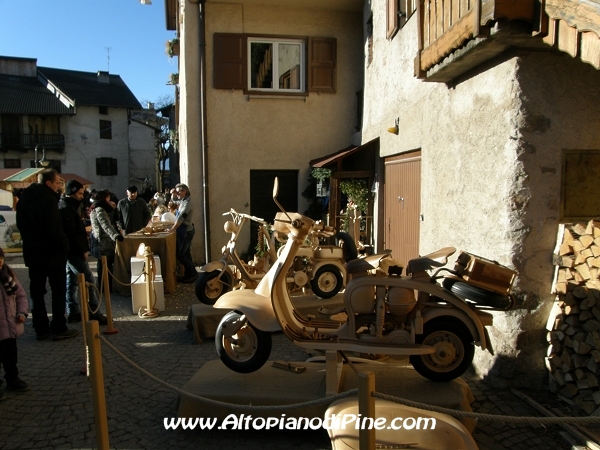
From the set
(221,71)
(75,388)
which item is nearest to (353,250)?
(75,388)

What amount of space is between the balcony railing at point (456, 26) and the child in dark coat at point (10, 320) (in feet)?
14.8

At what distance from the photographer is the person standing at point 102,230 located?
7.62 meters

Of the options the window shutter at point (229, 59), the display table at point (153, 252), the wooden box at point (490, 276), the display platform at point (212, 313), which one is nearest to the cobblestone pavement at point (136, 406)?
the display platform at point (212, 313)

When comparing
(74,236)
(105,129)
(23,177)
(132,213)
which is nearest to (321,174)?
(132,213)

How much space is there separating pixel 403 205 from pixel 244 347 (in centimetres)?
423

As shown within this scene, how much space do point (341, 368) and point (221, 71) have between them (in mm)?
9106

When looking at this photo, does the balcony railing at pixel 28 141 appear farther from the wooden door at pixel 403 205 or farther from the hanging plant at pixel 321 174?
the wooden door at pixel 403 205

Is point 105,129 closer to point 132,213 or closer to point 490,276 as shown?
point 132,213

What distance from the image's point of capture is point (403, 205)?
25.0 ft

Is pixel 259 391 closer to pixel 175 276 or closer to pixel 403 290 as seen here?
pixel 403 290

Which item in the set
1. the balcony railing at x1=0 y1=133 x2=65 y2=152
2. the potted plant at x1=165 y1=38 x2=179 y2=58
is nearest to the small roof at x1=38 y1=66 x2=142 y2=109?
the balcony railing at x1=0 y1=133 x2=65 y2=152

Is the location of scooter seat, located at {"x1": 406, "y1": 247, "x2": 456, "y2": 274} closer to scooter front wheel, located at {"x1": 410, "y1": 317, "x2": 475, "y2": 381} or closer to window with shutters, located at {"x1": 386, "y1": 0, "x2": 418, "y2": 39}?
scooter front wheel, located at {"x1": 410, "y1": 317, "x2": 475, "y2": 381}

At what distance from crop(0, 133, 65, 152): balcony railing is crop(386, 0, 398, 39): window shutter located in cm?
3496

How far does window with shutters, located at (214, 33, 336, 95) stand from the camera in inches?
454
